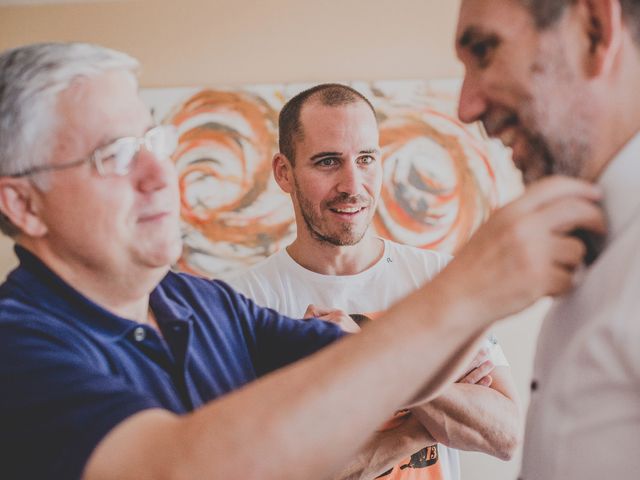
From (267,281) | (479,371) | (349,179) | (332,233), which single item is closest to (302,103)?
(349,179)

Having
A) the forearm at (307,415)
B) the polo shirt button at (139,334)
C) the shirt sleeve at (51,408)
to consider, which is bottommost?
the polo shirt button at (139,334)

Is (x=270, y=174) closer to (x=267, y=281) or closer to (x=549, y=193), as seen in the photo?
(x=267, y=281)

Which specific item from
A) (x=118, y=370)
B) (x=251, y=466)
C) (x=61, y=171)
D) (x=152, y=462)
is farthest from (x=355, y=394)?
(x=61, y=171)

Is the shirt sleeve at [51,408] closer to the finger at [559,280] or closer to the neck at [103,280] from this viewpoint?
the neck at [103,280]

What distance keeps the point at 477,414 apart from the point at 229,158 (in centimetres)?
208

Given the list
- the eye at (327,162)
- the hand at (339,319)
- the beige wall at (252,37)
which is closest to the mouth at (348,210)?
the eye at (327,162)

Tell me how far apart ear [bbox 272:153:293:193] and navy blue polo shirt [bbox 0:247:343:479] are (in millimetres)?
899

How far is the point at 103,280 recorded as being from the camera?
42.9 inches

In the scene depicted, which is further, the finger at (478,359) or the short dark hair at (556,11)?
the finger at (478,359)

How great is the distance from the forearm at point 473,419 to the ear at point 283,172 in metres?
1.00

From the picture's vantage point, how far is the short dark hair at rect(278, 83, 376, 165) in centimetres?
217

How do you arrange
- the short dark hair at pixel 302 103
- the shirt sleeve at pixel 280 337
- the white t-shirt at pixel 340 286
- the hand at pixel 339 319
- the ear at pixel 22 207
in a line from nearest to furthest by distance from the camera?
1. the ear at pixel 22 207
2. the shirt sleeve at pixel 280 337
3. the hand at pixel 339 319
4. the white t-shirt at pixel 340 286
5. the short dark hair at pixel 302 103

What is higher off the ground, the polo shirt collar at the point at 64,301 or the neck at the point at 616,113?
the neck at the point at 616,113

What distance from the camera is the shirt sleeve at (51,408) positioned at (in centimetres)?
81
